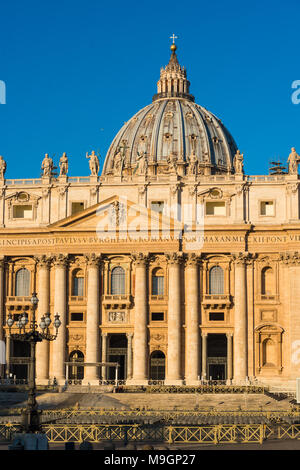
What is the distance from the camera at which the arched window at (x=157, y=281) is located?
8844cm

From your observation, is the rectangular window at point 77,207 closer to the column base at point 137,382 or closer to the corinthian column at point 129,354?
the corinthian column at point 129,354

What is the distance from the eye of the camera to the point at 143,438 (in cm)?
4675

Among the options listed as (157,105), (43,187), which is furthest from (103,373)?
(157,105)

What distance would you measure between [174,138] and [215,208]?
5424 centimetres

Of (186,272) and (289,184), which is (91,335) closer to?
(186,272)

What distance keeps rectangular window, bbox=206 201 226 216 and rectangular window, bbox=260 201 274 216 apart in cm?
358

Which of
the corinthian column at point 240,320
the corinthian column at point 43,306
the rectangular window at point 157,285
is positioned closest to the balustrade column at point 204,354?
the corinthian column at point 240,320

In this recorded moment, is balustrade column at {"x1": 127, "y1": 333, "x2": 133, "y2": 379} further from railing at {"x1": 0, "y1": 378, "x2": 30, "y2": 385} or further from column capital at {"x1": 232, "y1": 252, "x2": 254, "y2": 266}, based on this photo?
column capital at {"x1": 232, "y1": 252, "x2": 254, "y2": 266}

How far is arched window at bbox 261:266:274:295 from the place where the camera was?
8738 cm

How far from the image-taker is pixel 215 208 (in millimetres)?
88812

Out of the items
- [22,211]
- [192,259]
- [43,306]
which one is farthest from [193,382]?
[22,211]

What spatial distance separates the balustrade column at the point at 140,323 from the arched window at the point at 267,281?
435 inches

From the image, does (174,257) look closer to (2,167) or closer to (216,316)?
(216,316)

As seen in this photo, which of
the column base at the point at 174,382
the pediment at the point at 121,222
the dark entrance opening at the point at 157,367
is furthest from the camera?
the dark entrance opening at the point at 157,367
